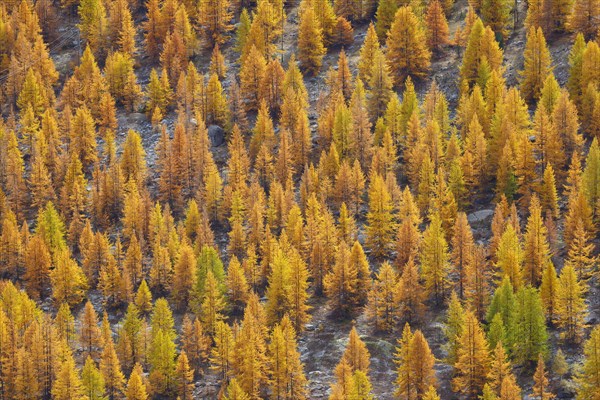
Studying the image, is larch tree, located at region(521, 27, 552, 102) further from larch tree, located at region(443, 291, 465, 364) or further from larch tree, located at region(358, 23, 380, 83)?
larch tree, located at region(443, 291, 465, 364)

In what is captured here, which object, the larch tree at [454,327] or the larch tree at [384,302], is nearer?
the larch tree at [454,327]

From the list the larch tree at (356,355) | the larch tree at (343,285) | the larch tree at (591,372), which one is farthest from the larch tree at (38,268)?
the larch tree at (591,372)

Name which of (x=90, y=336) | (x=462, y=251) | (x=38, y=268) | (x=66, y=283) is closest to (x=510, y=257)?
(x=462, y=251)

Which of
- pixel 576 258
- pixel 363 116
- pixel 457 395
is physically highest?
pixel 363 116

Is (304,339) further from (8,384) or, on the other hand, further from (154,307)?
(8,384)

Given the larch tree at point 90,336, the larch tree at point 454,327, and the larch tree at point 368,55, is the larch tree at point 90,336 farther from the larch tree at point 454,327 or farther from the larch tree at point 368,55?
the larch tree at point 368,55

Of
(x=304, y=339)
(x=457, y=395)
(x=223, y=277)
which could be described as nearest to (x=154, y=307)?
(x=223, y=277)
